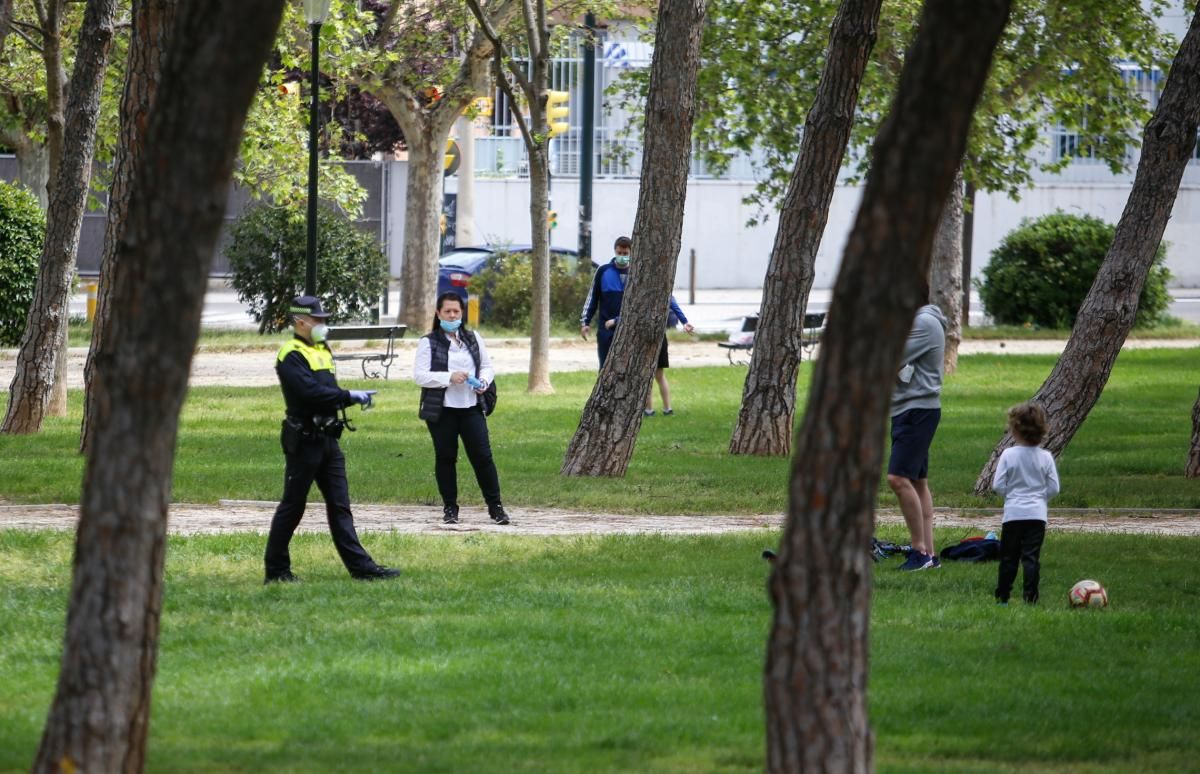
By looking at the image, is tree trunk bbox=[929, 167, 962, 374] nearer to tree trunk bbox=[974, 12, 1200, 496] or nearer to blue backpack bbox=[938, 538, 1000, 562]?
tree trunk bbox=[974, 12, 1200, 496]

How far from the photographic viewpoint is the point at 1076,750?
6.33 meters

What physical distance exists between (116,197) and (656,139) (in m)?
4.45

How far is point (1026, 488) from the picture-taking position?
8914 millimetres

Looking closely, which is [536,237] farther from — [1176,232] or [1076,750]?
[1176,232]

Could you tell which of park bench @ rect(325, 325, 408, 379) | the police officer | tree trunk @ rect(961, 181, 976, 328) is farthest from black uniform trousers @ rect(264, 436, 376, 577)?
tree trunk @ rect(961, 181, 976, 328)

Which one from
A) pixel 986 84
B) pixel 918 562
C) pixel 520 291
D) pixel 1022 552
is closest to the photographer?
pixel 1022 552

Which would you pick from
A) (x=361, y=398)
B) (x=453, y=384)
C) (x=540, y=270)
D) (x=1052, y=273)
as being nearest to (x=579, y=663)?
(x=361, y=398)

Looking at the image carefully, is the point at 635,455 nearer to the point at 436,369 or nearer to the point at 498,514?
the point at 498,514

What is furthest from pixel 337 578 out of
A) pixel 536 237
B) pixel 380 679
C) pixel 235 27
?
pixel 536 237

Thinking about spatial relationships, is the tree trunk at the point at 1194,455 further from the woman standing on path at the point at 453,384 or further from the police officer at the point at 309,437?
the police officer at the point at 309,437

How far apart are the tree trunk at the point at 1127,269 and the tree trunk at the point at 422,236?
18.3 metres

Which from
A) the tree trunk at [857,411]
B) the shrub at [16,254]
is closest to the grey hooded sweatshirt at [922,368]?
the tree trunk at [857,411]

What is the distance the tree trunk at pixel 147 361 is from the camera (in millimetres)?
4688

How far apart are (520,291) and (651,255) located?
657 inches
